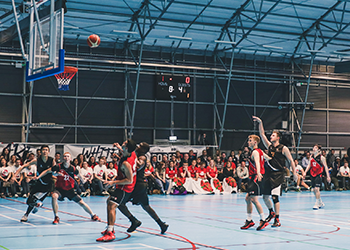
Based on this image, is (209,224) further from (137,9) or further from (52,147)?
(137,9)

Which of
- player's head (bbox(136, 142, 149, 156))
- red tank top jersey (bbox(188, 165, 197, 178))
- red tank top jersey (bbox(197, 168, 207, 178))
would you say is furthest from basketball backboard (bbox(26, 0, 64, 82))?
red tank top jersey (bbox(197, 168, 207, 178))

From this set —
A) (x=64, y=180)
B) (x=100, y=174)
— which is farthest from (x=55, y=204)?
(x=100, y=174)

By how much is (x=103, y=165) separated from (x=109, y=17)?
8.64m

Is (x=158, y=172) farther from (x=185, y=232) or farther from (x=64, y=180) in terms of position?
(x=185, y=232)

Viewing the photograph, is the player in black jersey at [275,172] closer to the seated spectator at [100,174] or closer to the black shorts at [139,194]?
the black shorts at [139,194]

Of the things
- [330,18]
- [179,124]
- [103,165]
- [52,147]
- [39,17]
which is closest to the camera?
[39,17]

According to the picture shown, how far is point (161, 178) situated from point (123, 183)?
12.9 meters

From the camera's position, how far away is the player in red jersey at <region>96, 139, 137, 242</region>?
28.2 ft

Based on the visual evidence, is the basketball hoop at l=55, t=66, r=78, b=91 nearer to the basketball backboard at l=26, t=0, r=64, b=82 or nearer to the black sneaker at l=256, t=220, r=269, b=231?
the basketball backboard at l=26, t=0, r=64, b=82

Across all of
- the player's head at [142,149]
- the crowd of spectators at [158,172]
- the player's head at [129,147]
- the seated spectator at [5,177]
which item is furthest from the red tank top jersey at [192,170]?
the player's head at [129,147]

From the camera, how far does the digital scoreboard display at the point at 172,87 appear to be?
27812mm

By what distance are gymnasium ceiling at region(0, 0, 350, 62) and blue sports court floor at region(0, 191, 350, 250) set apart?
12.1m

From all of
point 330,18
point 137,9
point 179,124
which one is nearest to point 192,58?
point 179,124

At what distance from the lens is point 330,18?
89.1ft
